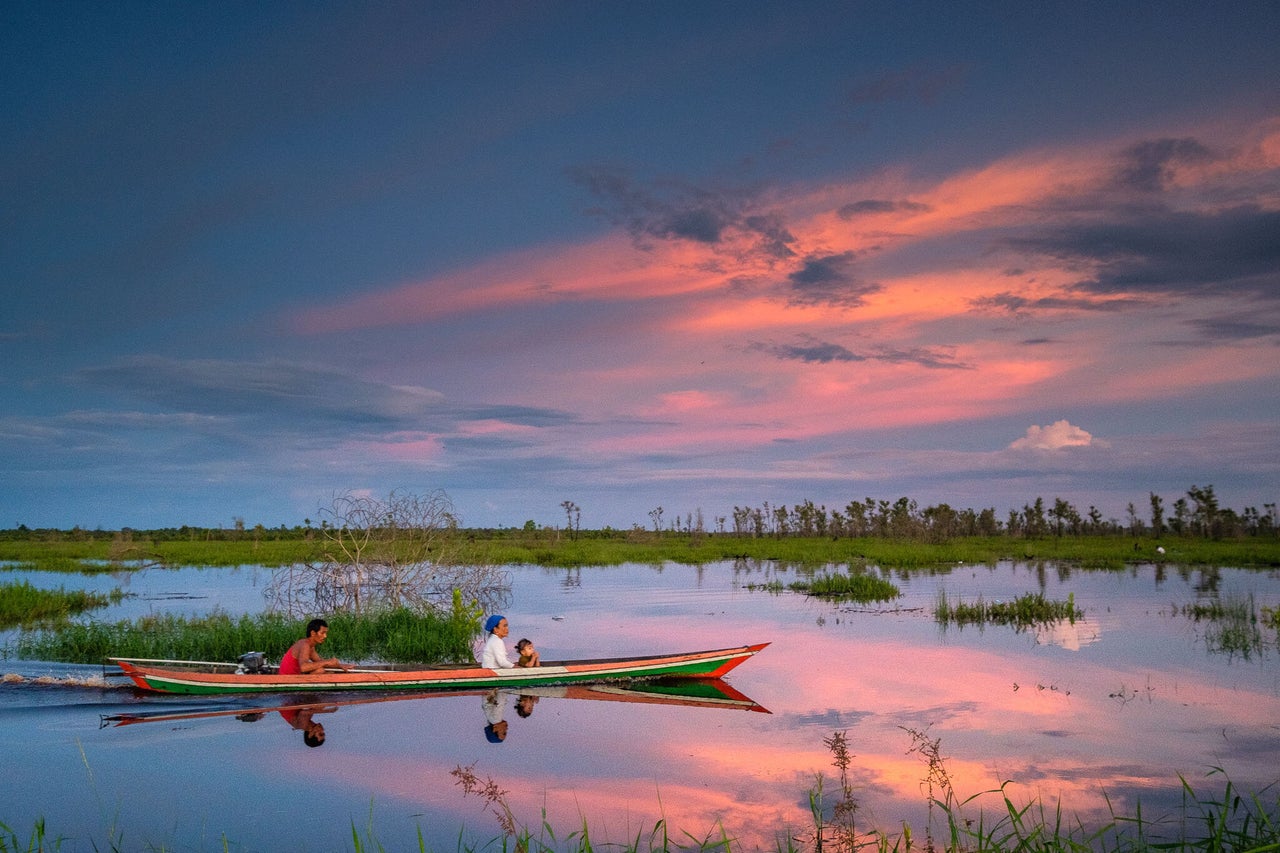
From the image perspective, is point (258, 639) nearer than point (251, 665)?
No

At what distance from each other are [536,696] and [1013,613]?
13.9 metres

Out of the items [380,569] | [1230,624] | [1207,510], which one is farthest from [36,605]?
[1207,510]

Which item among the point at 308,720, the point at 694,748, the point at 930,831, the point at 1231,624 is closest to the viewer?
the point at 930,831

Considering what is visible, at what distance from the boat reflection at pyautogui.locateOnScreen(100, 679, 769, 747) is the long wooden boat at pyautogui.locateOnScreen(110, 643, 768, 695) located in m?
0.32

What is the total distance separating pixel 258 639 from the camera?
18781 millimetres

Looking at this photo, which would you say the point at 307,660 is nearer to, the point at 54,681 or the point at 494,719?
the point at 494,719

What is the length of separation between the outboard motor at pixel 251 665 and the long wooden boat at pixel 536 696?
456 mm

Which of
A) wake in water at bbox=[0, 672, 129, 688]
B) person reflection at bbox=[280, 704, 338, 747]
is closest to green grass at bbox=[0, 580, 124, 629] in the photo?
wake in water at bbox=[0, 672, 129, 688]

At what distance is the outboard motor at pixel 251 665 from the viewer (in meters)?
15.4

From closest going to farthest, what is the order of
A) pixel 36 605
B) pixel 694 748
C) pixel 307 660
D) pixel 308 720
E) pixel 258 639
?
pixel 694 748, pixel 308 720, pixel 307 660, pixel 258 639, pixel 36 605

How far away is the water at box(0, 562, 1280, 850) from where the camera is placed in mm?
9773

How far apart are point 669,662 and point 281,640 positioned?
26.6 feet

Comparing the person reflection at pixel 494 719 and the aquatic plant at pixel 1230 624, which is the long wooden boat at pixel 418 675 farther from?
the aquatic plant at pixel 1230 624

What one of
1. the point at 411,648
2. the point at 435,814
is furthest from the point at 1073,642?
the point at 435,814
